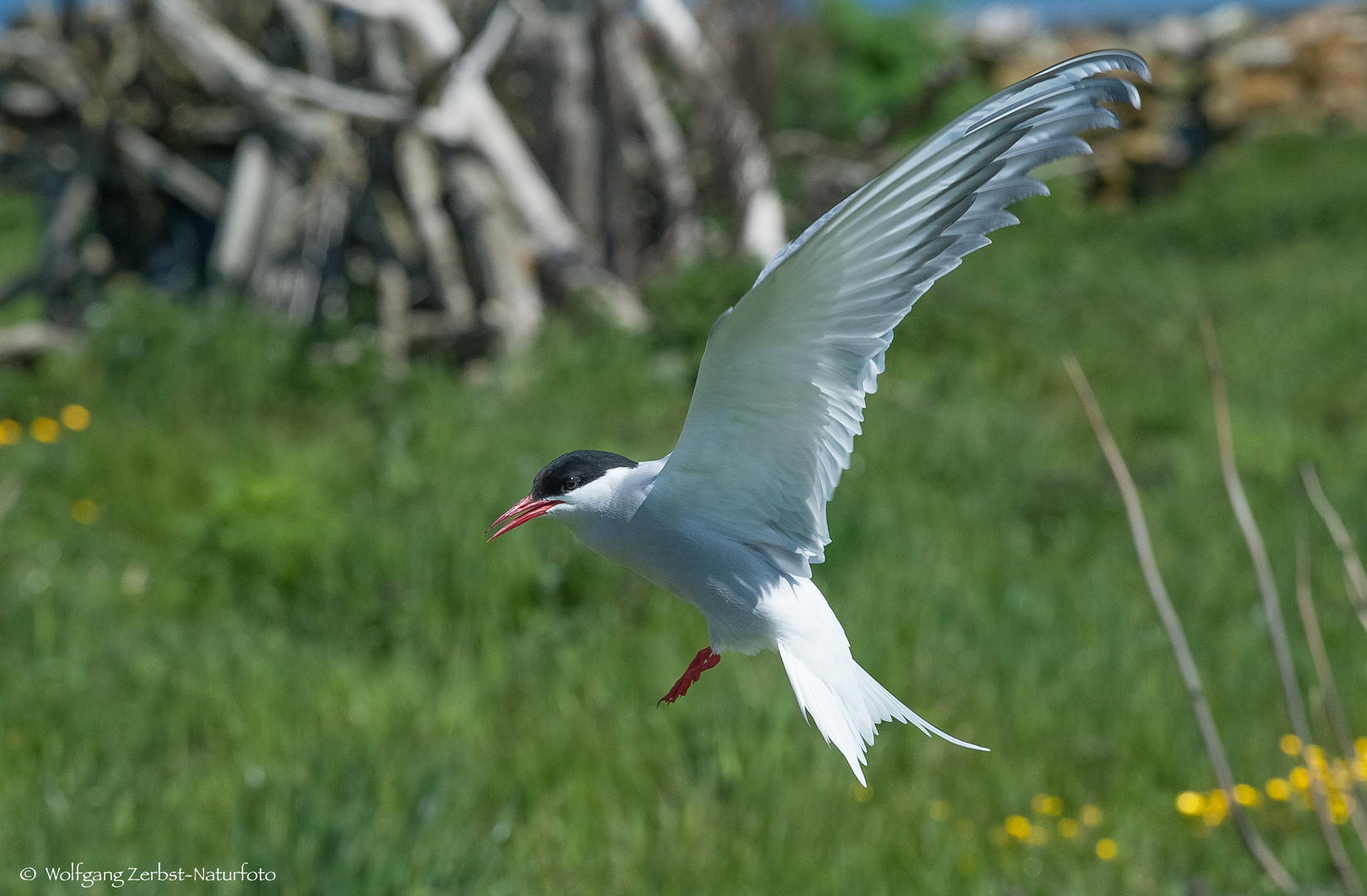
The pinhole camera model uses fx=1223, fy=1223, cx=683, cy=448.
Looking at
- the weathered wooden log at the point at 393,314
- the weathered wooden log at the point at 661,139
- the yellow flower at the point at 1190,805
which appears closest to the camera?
the yellow flower at the point at 1190,805

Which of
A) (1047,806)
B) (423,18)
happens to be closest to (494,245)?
(423,18)

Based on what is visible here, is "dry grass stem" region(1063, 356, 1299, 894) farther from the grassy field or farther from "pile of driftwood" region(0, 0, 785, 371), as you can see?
"pile of driftwood" region(0, 0, 785, 371)

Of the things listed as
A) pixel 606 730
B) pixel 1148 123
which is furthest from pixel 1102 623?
pixel 1148 123

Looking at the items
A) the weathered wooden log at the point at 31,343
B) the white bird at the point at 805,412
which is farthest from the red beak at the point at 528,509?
the weathered wooden log at the point at 31,343

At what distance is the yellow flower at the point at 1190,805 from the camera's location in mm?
3146

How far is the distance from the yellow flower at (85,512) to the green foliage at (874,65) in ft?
31.4

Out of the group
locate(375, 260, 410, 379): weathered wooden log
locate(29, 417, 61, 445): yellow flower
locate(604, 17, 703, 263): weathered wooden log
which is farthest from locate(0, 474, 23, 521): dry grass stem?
locate(604, 17, 703, 263): weathered wooden log

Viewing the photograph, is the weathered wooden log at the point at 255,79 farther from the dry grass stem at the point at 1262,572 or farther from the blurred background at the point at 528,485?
the dry grass stem at the point at 1262,572

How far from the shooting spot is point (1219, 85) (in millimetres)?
13922

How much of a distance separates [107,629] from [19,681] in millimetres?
417

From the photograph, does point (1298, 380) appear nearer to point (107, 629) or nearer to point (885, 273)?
point (107, 629)

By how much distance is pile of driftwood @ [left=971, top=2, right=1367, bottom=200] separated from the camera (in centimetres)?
1360

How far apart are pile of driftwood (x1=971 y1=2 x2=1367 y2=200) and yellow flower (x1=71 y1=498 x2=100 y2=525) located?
1087 cm

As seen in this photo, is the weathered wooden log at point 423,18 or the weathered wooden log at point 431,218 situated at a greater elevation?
the weathered wooden log at point 423,18
